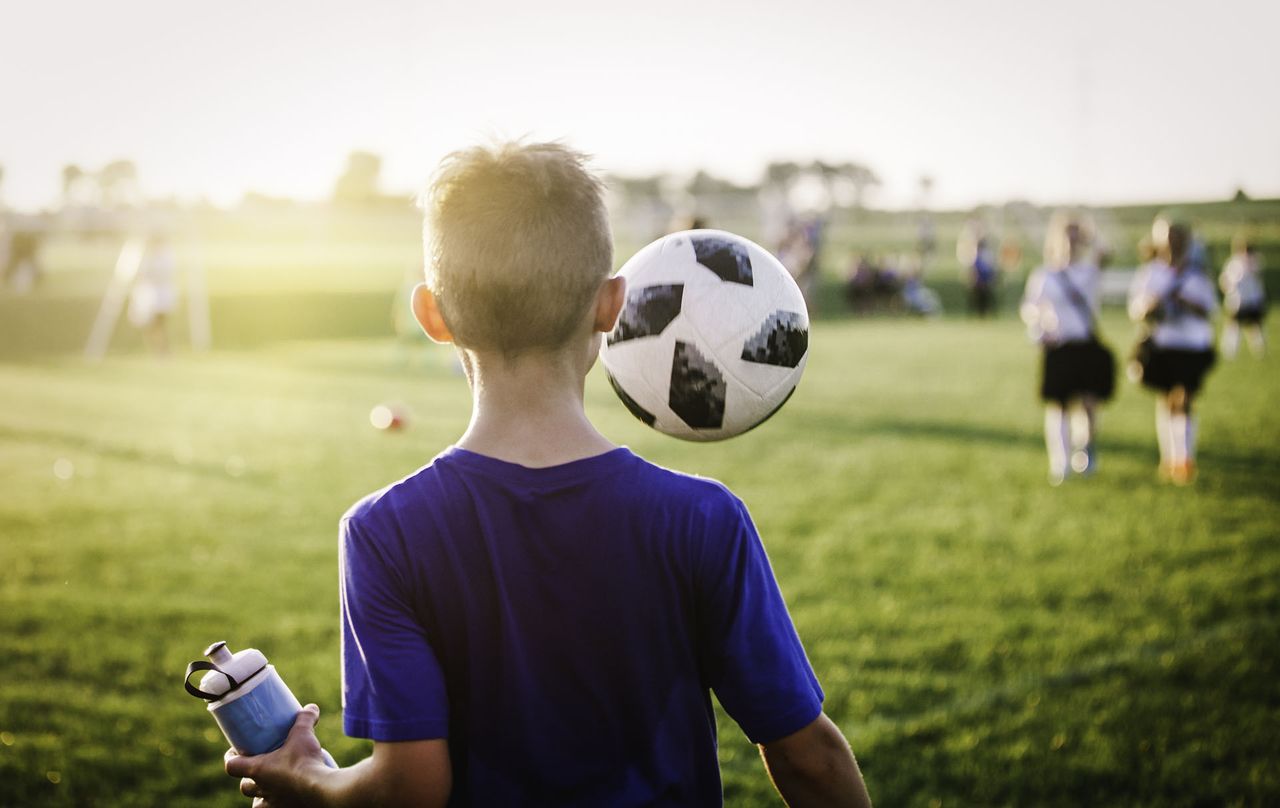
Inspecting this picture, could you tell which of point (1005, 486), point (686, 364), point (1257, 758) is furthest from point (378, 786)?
point (1005, 486)

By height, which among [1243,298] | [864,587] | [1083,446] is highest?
[1243,298]

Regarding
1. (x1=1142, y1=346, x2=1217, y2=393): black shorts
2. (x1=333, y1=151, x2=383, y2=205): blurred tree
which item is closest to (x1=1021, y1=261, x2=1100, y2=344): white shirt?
(x1=1142, y1=346, x2=1217, y2=393): black shorts

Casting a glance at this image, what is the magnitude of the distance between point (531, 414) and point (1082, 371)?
7635 mm

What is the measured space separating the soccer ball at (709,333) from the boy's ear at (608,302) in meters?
0.61

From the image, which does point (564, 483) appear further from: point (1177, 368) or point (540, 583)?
point (1177, 368)

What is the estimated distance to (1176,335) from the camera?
27.0 ft

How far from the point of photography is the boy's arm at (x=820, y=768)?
62.5 inches

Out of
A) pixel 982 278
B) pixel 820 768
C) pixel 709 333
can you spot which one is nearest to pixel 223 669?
pixel 820 768

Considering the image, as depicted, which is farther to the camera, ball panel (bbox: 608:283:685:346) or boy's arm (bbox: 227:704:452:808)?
ball panel (bbox: 608:283:685:346)

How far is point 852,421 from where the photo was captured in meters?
11.4

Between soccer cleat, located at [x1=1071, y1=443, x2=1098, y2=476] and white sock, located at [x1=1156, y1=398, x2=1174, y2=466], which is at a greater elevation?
white sock, located at [x1=1156, y1=398, x2=1174, y2=466]

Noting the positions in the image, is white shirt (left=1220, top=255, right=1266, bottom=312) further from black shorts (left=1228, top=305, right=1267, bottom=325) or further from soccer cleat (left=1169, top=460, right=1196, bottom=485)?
soccer cleat (left=1169, top=460, right=1196, bottom=485)

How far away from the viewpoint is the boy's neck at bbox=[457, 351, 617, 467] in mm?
1521

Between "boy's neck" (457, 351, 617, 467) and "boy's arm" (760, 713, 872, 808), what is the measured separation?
0.61 meters
